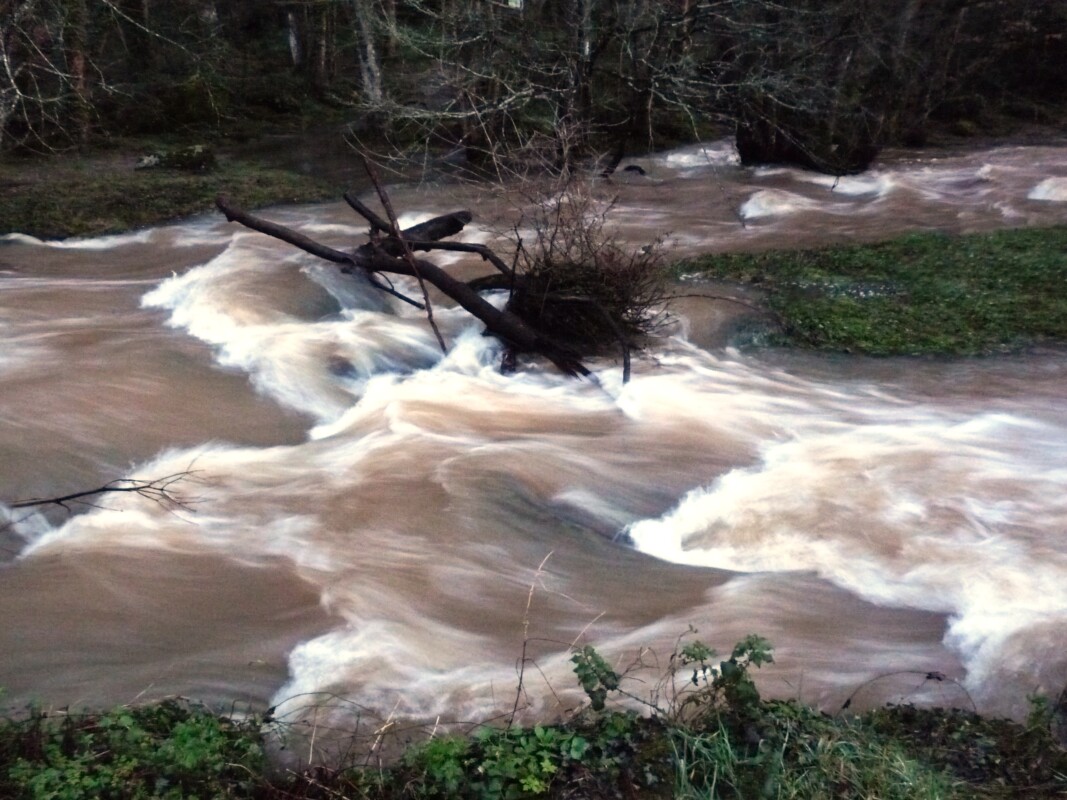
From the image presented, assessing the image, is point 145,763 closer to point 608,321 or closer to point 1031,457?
point 608,321

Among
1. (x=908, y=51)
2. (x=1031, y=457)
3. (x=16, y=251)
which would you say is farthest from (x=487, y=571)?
(x=908, y=51)

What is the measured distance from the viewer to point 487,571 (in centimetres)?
555

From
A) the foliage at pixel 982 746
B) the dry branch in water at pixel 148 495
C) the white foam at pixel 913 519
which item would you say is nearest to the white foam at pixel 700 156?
the white foam at pixel 913 519

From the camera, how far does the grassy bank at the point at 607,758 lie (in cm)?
334

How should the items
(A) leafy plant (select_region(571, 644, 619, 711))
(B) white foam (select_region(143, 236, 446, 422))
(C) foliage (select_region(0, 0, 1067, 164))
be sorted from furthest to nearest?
1. (C) foliage (select_region(0, 0, 1067, 164))
2. (B) white foam (select_region(143, 236, 446, 422))
3. (A) leafy plant (select_region(571, 644, 619, 711))

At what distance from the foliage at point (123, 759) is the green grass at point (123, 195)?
958 centimetres

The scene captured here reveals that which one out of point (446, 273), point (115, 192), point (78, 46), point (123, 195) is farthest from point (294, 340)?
point (78, 46)

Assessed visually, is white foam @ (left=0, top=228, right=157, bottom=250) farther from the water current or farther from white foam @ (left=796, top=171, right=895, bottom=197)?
white foam @ (left=796, top=171, right=895, bottom=197)

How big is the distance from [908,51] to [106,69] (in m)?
15.7

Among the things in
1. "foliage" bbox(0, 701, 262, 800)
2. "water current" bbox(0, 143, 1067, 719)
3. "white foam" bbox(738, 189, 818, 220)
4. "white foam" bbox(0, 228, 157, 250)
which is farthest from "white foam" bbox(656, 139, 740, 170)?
"foliage" bbox(0, 701, 262, 800)

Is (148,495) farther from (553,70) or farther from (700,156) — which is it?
(700,156)

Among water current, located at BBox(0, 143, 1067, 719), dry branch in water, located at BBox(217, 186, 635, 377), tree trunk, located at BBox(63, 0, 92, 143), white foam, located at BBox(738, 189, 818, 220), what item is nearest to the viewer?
water current, located at BBox(0, 143, 1067, 719)

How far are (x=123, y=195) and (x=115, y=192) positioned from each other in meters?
0.21

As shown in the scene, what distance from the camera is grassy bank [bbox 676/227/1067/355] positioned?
835cm
